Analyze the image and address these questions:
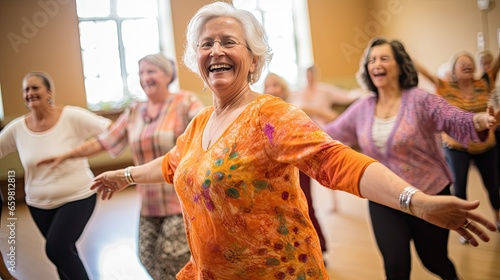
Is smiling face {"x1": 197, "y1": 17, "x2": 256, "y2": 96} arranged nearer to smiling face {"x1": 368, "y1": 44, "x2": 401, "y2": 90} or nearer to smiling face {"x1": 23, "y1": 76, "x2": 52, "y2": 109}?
smiling face {"x1": 368, "y1": 44, "x2": 401, "y2": 90}

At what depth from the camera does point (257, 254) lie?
4.37 ft

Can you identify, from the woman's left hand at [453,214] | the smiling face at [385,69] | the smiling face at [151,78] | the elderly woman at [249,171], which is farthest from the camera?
the smiling face at [151,78]

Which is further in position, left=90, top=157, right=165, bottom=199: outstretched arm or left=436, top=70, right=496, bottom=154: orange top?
left=436, top=70, right=496, bottom=154: orange top

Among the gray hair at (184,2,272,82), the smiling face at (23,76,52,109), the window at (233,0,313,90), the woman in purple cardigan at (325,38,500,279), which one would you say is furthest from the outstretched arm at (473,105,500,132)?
the smiling face at (23,76,52,109)

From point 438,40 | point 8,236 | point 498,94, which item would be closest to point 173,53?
point 8,236

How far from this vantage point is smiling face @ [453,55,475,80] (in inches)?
132

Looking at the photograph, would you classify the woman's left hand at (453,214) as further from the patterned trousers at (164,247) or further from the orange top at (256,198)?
the patterned trousers at (164,247)

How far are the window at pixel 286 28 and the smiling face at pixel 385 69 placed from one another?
4.09 feet

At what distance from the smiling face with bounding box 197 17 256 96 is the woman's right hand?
0.66 metres

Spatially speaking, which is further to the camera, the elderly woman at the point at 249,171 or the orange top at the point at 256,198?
the orange top at the point at 256,198

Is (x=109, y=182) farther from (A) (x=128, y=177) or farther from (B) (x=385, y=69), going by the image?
(B) (x=385, y=69)

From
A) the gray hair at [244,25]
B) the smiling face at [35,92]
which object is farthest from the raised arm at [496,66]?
the smiling face at [35,92]

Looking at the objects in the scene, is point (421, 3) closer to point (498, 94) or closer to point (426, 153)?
point (498, 94)

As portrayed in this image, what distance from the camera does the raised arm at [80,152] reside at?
254 centimetres
